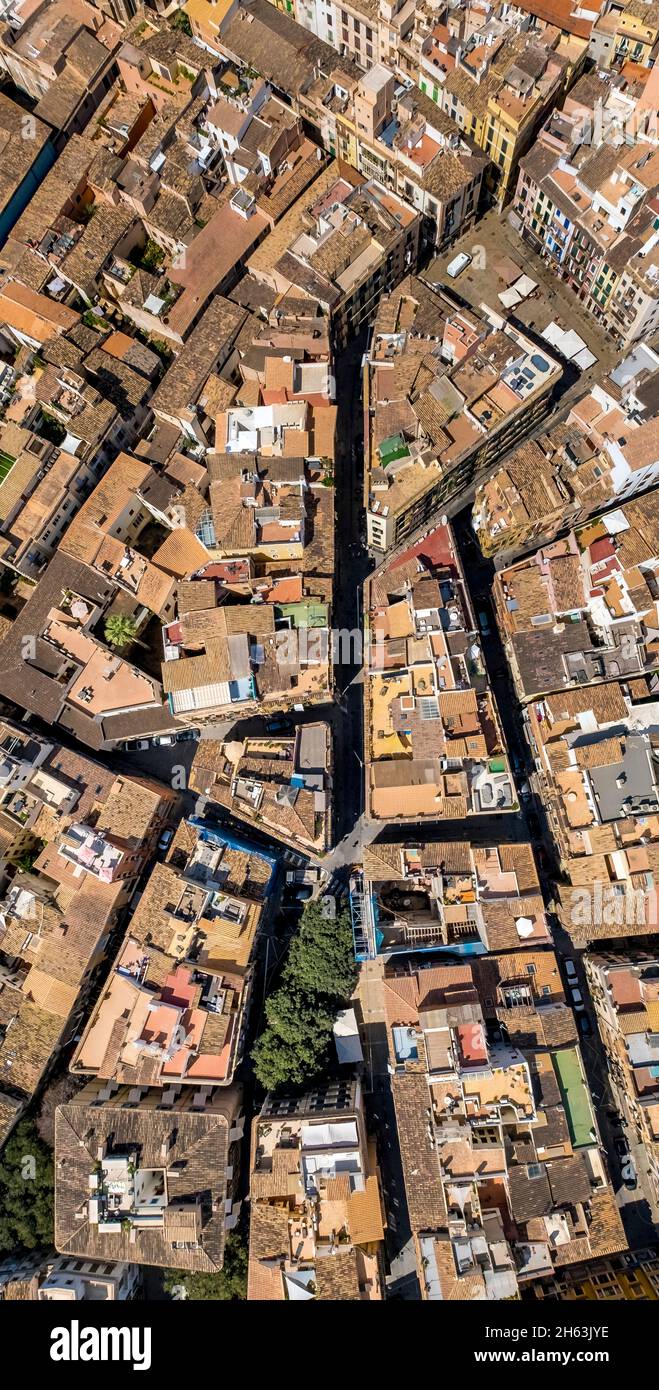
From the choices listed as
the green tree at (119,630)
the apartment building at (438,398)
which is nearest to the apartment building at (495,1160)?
the green tree at (119,630)

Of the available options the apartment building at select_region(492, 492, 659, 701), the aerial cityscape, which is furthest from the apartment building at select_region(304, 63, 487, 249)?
the apartment building at select_region(492, 492, 659, 701)

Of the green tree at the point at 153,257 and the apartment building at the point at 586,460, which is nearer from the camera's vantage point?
the apartment building at the point at 586,460

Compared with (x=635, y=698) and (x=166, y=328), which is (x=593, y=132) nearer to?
(x=166, y=328)

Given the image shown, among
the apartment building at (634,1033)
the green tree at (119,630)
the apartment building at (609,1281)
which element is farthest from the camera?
the green tree at (119,630)

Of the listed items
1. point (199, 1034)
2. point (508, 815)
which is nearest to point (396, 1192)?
point (199, 1034)

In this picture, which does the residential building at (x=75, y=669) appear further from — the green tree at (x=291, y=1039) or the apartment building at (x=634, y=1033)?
the apartment building at (x=634, y=1033)

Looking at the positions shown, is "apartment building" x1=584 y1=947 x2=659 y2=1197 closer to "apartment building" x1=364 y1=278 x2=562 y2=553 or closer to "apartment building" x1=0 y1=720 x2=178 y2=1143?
"apartment building" x1=0 y1=720 x2=178 y2=1143
